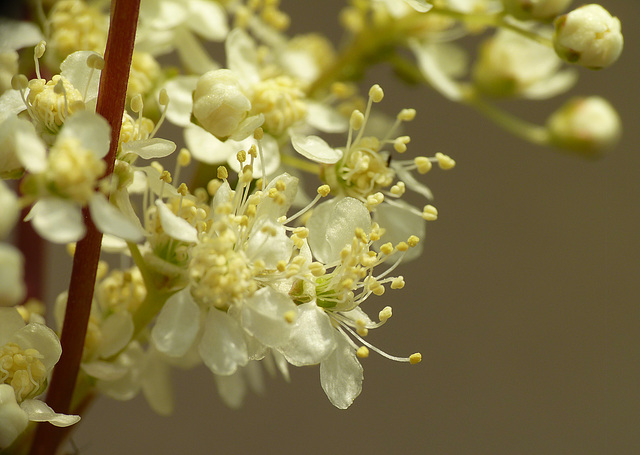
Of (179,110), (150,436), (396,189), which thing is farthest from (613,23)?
(150,436)

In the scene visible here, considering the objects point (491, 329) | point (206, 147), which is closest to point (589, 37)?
point (206, 147)

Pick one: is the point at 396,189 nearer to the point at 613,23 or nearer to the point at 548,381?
the point at 613,23

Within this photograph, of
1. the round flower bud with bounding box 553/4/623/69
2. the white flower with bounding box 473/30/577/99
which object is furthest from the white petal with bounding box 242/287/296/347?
the white flower with bounding box 473/30/577/99

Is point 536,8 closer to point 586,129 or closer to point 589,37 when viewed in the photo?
point 589,37

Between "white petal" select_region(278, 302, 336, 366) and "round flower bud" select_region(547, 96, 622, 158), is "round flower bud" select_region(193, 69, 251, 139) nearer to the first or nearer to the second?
"white petal" select_region(278, 302, 336, 366)

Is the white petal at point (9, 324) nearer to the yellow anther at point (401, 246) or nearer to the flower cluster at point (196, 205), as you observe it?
the flower cluster at point (196, 205)

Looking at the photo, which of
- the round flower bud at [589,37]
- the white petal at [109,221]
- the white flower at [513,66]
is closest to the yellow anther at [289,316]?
the white petal at [109,221]
